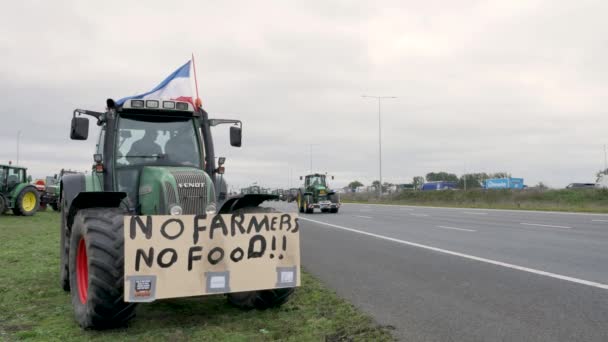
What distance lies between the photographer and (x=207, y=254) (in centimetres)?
488

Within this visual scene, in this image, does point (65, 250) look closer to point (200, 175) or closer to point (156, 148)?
point (156, 148)

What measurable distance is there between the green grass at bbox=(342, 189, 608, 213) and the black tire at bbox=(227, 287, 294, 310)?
105 ft

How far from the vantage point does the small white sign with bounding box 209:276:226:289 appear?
4.89 m

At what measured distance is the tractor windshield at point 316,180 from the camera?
33188 mm

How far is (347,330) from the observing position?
4.92 m

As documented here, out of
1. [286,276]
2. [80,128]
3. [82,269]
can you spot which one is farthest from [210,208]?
[80,128]

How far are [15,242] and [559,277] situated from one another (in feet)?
40.1

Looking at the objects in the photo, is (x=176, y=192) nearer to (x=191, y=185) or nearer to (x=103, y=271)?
(x=191, y=185)

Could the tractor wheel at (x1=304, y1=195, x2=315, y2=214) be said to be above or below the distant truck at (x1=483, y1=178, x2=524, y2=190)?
below

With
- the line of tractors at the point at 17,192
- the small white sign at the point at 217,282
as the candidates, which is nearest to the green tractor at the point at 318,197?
the line of tractors at the point at 17,192

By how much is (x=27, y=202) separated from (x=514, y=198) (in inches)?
1630

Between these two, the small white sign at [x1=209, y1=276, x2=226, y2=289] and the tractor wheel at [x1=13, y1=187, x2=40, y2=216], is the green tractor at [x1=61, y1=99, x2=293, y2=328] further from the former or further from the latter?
the tractor wheel at [x1=13, y1=187, x2=40, y2=216]

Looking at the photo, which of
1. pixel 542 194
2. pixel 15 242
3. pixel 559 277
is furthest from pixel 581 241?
pixel 542 194

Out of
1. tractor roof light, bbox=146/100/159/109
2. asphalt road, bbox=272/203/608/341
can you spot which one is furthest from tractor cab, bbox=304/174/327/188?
tractor roof light, bbox=146/100/159/109
